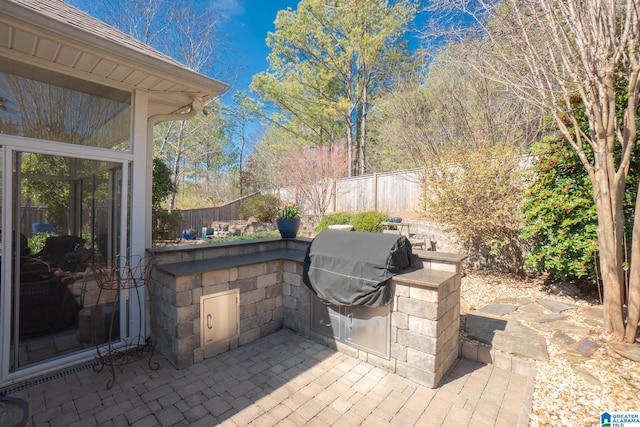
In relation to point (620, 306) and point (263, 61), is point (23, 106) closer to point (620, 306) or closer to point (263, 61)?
point (620, 306)

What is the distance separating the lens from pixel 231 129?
1830cm

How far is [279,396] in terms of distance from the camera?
2.51 m

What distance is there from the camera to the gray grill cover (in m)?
2.77

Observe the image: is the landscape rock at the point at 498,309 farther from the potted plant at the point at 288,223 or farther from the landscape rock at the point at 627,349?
the potted plant at the point at 288,223

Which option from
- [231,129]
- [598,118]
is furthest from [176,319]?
[231,129]

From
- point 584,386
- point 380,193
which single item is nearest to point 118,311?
point 584,386

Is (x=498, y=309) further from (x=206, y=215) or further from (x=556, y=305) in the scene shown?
(x=206, y=215)

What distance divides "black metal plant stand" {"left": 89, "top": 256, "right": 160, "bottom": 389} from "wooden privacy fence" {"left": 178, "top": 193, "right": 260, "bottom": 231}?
10.2m

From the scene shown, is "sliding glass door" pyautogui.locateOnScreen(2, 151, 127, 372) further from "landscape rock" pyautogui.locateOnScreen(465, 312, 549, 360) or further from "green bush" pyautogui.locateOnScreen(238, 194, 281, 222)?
"green bush" pyautogui.locateOnScreen(238, 194, 281, 222)

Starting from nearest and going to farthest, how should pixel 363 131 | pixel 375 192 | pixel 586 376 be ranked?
1. pixel 586 376
2. pixel 375 192
3. pixel 363 131

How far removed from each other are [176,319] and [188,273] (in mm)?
462

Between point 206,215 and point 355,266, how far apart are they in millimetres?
12910

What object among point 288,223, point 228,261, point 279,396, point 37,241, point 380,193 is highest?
point 380,193

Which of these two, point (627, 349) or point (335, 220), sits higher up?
point (335, 220)
